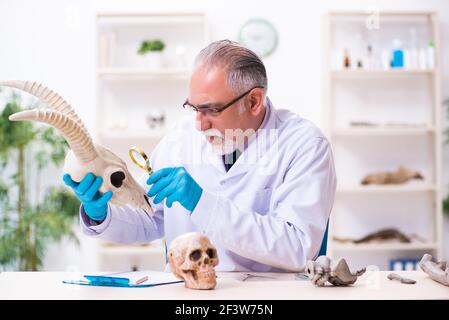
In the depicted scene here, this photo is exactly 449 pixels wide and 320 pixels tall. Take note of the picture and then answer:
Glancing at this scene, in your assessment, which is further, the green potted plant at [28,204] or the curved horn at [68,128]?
the green potted plant at [28,204]

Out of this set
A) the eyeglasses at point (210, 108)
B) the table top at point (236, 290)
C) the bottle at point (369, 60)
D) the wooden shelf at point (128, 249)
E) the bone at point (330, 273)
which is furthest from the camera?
the bottle at point (369, 60)

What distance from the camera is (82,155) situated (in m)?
1.49

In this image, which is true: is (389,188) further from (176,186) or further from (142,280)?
(142,280)

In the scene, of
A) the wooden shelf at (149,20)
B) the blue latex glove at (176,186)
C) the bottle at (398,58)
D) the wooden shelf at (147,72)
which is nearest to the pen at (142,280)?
the blue latex glove at (176,186)

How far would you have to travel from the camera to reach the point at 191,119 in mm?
2133

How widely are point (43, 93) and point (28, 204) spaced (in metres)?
2.85

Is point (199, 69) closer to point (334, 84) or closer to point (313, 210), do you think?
point (313, 210)

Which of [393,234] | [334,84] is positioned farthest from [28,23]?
[393,234]

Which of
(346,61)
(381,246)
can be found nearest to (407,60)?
(346,61)

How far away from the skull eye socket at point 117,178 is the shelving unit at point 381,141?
111 inches

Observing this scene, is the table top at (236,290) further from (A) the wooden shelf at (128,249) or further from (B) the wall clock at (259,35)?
(B) the wall clock at (259,35)

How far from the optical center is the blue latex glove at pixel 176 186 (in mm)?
1558

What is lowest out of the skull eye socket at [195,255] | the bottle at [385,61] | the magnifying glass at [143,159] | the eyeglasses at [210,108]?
the skull eye socket at [195,255]

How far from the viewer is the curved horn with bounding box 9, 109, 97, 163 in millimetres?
1267
